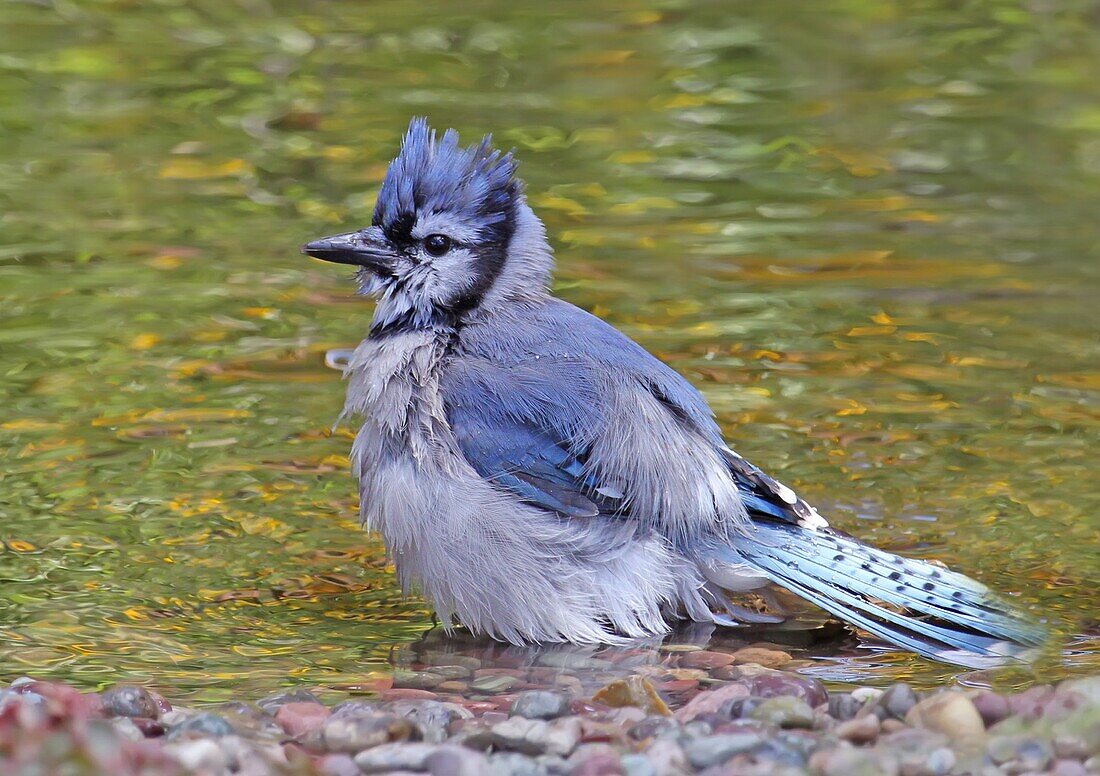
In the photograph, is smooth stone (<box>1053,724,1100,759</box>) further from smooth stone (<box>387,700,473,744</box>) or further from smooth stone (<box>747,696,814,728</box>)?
smooth stone (<box>387,700,473,744</box>)

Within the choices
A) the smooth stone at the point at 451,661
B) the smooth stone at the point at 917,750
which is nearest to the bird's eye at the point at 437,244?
the smooth stone at the point at 451,661

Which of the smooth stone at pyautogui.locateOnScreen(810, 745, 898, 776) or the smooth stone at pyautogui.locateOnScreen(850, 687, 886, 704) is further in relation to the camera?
the smooth stone at pyautogui.locateOnScreen(850, 687, 886, 704)

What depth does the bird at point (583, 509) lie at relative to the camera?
4332mm

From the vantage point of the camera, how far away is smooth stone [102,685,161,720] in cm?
365

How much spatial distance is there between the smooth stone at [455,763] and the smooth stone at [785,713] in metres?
0.63

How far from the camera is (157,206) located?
7.74 meters

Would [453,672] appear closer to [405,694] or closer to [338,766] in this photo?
[405,694]

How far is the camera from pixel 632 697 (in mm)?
3854

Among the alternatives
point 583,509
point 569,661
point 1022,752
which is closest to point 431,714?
Answer: point 569,661

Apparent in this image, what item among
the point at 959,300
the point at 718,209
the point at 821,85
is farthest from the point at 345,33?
the point at 959,300

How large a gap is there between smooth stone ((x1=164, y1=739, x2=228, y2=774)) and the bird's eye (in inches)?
69.3

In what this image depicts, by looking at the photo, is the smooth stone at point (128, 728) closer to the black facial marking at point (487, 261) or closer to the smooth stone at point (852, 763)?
the smooth stone at point (852, 763)

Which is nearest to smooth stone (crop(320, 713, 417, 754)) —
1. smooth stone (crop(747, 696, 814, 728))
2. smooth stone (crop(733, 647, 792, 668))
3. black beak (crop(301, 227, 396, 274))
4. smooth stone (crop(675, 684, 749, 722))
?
smooth stone (crop(675, 684, 749, 722))

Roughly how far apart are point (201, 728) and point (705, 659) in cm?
136
